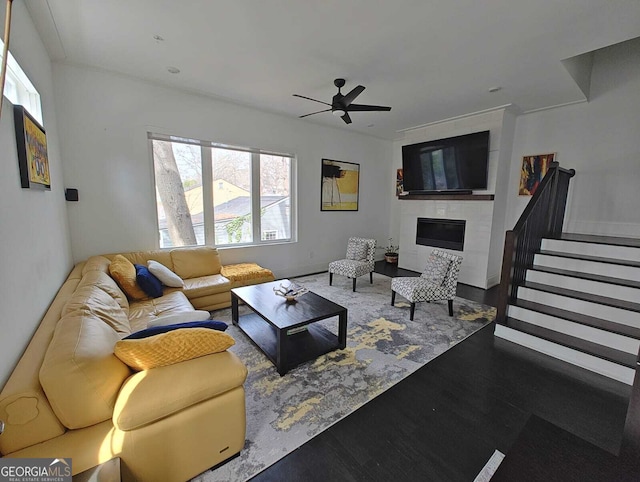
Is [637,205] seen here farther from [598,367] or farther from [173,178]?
[173,178]

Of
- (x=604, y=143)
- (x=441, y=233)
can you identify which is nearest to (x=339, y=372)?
(x=441, y=233)

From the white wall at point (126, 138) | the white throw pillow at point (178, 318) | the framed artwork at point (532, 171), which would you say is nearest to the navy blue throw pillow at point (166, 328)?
the white throw pillow at point (178, 318)

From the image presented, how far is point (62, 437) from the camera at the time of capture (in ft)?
3.84

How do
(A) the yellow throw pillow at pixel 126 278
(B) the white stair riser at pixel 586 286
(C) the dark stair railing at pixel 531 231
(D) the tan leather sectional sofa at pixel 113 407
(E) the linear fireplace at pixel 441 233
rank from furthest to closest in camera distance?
(E) the linear fireplace at pixel 441 233 < (C) the dark stair railing at pixel 531 231 < (A) the yellow throw pillow at pixel 126 278 < (B) the white stair riser at pixel 586 286 < (D) the tan leather sectional sofa at pixel 113 407

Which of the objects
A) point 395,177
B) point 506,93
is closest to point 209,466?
point 506,93

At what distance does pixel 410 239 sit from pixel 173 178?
449 centimetres

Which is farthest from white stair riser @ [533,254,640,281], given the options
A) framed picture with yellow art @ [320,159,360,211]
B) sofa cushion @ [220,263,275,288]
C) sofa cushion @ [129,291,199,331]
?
sofa cushion @ [129,291,199,331]

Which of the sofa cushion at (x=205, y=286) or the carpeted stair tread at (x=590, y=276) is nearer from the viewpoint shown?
the carpeted stair tread at (x=590, y=276)

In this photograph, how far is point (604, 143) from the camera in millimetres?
3975

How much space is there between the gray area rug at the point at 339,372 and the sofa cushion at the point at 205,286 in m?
0.32

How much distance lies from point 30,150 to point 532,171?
6130 mm

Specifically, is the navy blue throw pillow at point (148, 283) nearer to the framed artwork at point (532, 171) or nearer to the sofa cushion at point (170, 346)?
the sofa cushion at point (170, 346)

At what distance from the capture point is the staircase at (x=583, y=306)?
2.51 m

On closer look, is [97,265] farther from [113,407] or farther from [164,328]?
[113,407]
